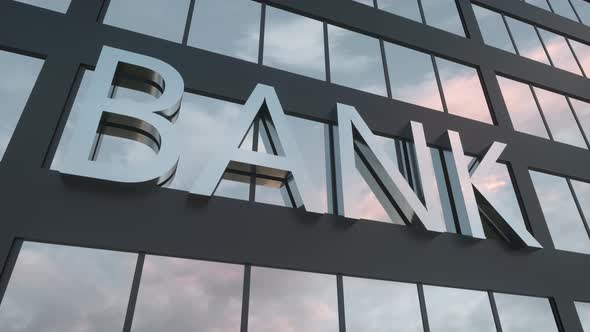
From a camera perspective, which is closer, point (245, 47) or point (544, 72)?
point (245, 47)

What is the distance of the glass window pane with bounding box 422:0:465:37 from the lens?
41.8ft

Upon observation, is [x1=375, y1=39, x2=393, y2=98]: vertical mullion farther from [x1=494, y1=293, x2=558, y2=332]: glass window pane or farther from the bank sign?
[x1=494, y1=293, x2=558, y2=332]: glass window pane

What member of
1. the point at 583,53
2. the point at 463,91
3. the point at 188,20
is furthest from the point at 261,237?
the point at 583,53

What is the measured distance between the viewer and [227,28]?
9430 mm

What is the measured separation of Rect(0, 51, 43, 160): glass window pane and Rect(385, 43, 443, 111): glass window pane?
24.3 ft

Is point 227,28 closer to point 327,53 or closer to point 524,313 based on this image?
point 327,53

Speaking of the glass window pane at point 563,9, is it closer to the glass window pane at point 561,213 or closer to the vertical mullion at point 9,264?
the glass window pane at point 561,213

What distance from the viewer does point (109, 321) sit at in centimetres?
576

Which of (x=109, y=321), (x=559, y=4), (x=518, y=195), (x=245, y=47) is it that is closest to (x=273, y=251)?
(x=109, y=321)

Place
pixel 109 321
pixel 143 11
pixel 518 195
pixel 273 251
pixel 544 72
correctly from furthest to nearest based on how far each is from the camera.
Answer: pixel 544 72, pixel 518 195, pixel 143 11, pixel 273 251, pixel 109 321

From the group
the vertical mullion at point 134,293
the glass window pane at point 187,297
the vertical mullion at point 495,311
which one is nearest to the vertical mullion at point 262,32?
the glass window pane at point 187,297

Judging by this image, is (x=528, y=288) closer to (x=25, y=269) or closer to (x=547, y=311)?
(x=547, y=311)

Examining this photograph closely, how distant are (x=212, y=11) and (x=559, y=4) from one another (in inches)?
541

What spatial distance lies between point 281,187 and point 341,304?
224 cm
